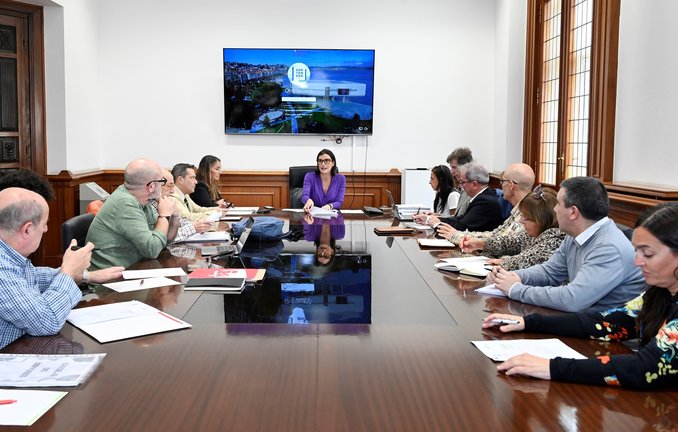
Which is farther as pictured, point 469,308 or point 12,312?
point 469,308

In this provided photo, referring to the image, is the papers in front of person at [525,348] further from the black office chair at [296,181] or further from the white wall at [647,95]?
the black office chair at [296,181]

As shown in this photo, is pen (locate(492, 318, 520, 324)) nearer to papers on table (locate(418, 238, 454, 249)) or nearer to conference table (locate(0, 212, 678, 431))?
conference table (locate(0, 212, 678, 431))

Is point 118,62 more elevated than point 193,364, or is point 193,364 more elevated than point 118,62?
point 118,62

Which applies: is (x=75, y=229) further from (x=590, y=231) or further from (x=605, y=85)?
(x=605, y=85)

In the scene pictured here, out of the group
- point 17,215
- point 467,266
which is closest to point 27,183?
point 17,215

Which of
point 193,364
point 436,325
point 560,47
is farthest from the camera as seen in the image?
point 560,47

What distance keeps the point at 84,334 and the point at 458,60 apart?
Answer: 6523 millimetres

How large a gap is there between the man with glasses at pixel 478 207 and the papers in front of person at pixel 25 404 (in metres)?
3.56

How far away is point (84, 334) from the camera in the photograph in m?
2.22

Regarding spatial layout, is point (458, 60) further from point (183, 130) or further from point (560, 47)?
point (183, 130)

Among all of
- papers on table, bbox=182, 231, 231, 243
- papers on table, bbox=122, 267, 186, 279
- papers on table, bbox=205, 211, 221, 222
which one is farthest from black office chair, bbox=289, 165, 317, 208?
papers on table, bbox=122, 267, 186, 279

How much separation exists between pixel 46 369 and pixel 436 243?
284cm

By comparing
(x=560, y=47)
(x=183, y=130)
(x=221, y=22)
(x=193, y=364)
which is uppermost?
(x=221, y=22)

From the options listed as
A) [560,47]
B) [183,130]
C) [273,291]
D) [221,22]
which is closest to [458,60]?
[560,47]
